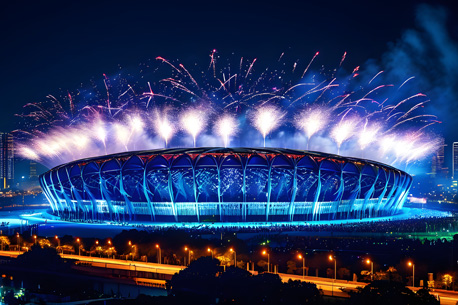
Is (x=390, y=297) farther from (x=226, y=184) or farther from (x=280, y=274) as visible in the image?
(x=226, y=184)

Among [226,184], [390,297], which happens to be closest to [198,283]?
[390,297]

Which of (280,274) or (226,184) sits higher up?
(226,184)

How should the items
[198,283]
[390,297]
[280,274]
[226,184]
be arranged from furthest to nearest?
[226,184]
[280,274]
[198,283]
[390,297]

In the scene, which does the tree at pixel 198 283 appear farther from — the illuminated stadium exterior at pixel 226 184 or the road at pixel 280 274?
the illuminated stadium exterior at pixel 226 184

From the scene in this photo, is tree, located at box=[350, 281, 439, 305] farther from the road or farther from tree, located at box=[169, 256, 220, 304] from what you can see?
tree, located at box=[169, 256, 220, 304]

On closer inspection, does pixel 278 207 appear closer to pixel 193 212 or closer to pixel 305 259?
pixel 193 212

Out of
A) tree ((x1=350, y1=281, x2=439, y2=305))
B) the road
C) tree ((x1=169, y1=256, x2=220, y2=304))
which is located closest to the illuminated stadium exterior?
the road

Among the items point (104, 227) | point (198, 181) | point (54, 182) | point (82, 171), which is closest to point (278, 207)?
point (198, 181)
